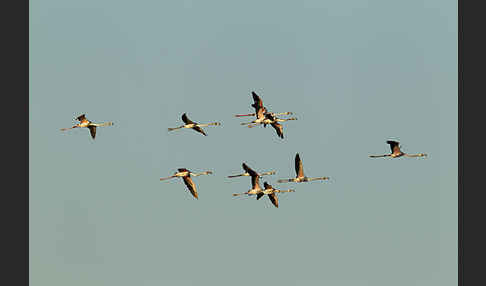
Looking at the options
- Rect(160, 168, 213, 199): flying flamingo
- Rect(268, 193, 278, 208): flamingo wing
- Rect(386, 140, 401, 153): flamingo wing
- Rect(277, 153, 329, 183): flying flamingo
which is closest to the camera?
Rect(160, 168, 213, 199): flying flamingo

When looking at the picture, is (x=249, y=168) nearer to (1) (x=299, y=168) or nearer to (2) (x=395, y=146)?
(1) (x=299, y=168)

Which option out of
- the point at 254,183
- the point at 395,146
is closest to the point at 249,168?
the point at 254,183

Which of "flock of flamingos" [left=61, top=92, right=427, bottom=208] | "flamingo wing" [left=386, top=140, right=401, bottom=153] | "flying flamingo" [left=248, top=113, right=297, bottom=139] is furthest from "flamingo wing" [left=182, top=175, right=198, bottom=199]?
"flamingo wing" [left=386, top=140, right=401, bottom=153]

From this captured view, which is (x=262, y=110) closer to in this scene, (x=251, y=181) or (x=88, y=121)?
(x=251, y=181)

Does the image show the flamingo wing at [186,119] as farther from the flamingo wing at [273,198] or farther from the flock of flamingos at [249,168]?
the flamingo wing at [273,198]

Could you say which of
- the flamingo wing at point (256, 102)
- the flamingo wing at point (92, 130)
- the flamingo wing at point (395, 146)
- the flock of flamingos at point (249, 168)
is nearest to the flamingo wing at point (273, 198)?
the flock of flamingos at point (249, 168)

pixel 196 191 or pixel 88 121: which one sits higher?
pixel 88 121

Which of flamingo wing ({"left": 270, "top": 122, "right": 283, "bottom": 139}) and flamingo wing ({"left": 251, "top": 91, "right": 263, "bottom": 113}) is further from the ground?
flamingo wing ({"left": 251, "top": 91, "right": 263, "bottom": 113})

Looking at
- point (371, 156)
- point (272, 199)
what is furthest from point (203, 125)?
point (371, 156)

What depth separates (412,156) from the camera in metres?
117

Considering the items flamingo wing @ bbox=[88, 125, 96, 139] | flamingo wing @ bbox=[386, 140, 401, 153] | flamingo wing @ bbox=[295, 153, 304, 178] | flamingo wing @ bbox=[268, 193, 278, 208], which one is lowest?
flamingo wing @ bbox=[268, 193, 278, 208]

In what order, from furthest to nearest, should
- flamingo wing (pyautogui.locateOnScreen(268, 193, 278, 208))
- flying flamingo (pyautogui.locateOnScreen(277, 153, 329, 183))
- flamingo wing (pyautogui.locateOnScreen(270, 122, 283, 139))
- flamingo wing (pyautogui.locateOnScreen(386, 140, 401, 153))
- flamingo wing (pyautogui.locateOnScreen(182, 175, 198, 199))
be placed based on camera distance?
flamingo wing (pyautogui.locateOnScreen(270, 122, 283, 139)), flamingo wing (pyautogui.locateOnScreen(268, 193, 278, 208)), flamingo wing (pyautogui.locateOnScreen(386, 140, 401, 153)), flying flamingo (pyautogui.locateOnScreen(277, 153, 329, 183)), flamingo wing (pyautogui.locateOnScreen(182, 175, 198, 199))

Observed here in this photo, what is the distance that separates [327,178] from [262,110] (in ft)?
36.5

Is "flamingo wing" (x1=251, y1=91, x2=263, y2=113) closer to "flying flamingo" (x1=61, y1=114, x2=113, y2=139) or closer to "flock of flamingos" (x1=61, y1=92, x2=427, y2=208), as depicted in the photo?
"flock of flamingos" (x1=61, y1=92, x2=427, y2=208)
